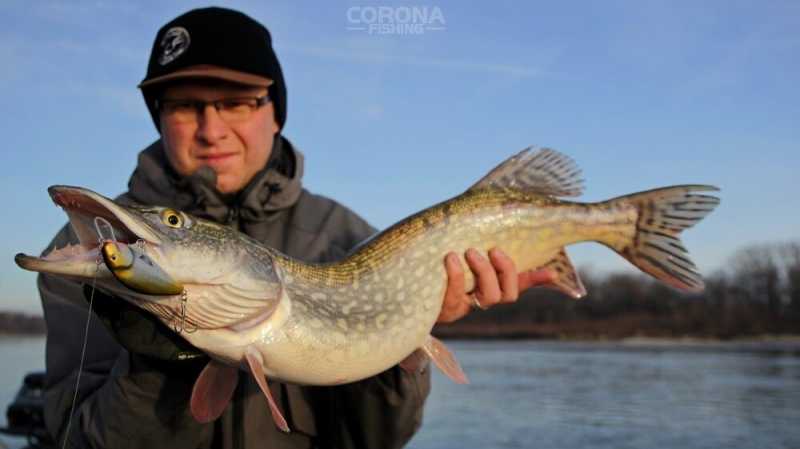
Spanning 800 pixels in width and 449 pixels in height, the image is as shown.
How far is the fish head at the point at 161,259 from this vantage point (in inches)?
75.1

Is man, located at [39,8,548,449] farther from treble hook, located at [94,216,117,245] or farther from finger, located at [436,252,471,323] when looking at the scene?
treble hook, located at [94,216,117,245]

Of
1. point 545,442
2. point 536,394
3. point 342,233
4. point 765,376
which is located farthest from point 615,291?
point 342,233

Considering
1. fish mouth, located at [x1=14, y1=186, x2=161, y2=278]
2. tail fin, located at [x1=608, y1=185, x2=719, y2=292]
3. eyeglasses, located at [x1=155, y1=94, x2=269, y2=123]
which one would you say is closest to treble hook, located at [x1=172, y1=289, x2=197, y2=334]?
fish mouth, located at [x1=14, y1=186, x2=161, y2=278]

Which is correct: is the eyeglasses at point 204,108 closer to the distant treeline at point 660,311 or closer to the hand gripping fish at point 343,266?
the hand gripping fish at point 343,266

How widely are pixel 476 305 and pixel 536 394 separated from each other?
1394 cm

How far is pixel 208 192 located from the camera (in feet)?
10.3

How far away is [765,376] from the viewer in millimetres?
19172

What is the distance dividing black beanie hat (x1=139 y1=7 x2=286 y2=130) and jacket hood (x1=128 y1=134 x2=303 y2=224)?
0.35 meters

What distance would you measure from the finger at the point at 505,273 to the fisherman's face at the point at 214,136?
131 cm

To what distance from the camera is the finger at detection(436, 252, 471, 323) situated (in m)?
2.63

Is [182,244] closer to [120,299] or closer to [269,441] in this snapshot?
[120,299]

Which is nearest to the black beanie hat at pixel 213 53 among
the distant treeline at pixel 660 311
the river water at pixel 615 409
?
the river water at pixel 615 409

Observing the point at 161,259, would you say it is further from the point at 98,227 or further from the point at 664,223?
the point at 664,223

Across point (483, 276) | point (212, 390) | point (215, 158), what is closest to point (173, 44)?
point (215, 158)
